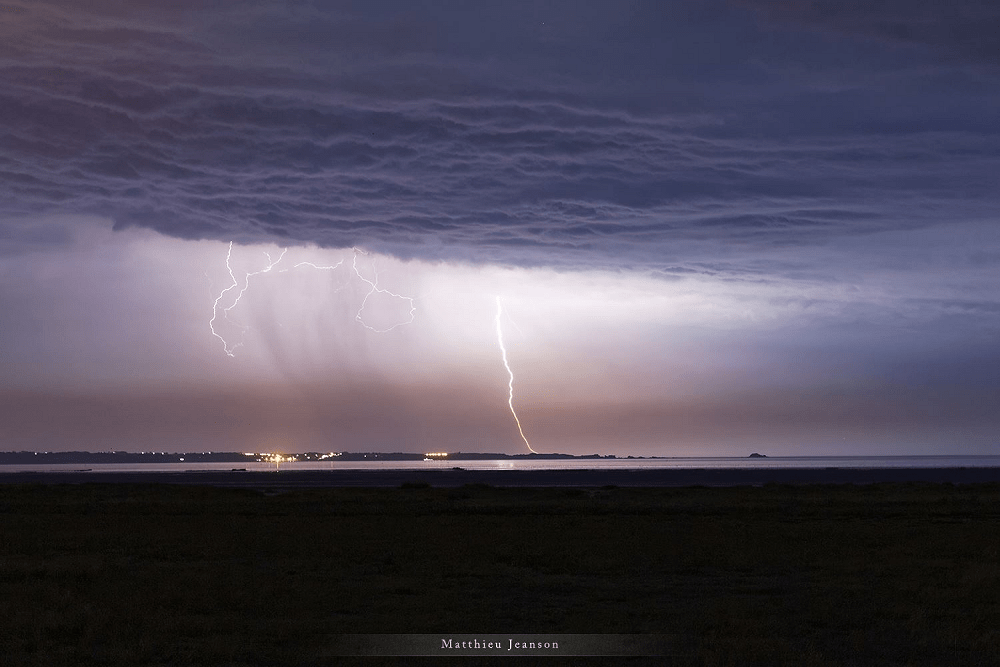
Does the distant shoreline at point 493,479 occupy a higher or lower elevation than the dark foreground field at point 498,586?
higher

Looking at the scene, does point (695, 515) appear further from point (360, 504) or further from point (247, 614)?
point (247, 614)

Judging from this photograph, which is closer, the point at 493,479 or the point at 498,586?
the point at 498,586

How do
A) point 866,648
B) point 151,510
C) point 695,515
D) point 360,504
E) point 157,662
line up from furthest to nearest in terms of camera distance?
point 360,504
point 151,510
point 695,515
point 866,648
point 157,662

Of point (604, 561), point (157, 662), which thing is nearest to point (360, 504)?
point (604, 561)

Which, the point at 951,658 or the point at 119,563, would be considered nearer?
the point at 951,658

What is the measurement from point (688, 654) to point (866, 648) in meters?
2.88

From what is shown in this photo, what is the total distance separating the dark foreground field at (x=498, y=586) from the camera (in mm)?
14953

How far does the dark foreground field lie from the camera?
589 inches

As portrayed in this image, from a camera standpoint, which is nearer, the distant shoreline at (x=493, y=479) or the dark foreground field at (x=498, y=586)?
the dark foreground field at (x=498, y=586)

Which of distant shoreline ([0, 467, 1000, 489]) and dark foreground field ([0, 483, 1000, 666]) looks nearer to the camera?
dark foreground field ([0, 483, 1000, 666])

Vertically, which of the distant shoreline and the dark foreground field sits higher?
the distant shoreline

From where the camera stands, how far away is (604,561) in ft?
84.2

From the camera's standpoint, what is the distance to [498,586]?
71.3 feet

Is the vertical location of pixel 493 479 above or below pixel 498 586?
above
